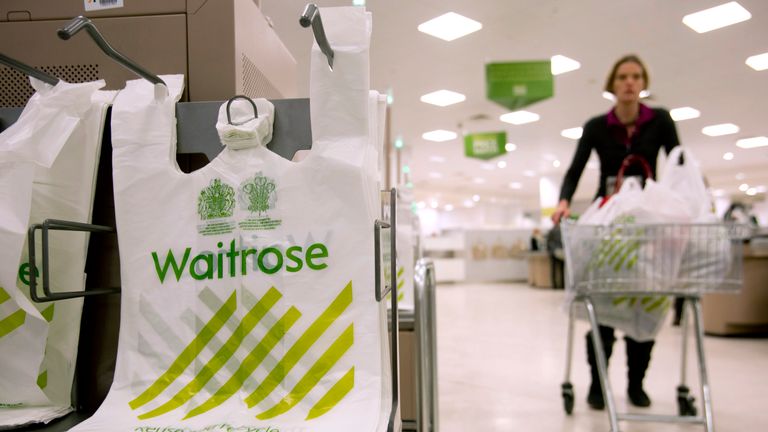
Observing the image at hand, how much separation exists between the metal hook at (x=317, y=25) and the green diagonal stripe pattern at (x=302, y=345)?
15.0 inches

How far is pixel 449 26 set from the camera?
16.5 feet

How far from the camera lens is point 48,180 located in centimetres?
95

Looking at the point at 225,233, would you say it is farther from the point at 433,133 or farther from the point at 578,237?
the point at 433,133

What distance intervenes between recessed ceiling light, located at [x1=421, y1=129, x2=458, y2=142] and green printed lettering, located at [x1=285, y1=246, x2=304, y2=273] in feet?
29.8

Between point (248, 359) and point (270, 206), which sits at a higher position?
point (270, 206)

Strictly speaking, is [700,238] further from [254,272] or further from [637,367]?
[254,272]

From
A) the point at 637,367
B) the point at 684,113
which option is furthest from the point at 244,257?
the point at 684,113

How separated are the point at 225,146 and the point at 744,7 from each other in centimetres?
556

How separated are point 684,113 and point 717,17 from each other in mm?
3982

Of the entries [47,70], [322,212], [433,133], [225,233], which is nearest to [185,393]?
[225,233]

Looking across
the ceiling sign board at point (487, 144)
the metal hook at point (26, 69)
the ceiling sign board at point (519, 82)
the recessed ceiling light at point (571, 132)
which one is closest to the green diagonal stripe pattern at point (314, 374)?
the metal hook at point (26, 69)

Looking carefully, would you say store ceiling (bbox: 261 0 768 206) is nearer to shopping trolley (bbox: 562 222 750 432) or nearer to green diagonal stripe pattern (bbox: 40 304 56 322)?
green diagonal stripe pattern (bbox: 40 304 56 322)

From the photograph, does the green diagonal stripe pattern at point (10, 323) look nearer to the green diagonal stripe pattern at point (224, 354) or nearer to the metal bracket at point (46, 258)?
the metal bracket at point (46, 258)

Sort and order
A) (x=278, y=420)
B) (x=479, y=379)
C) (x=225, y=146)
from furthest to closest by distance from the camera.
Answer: (x=479, y=379)
(x=225, y=146)
(x=278, y=420)
